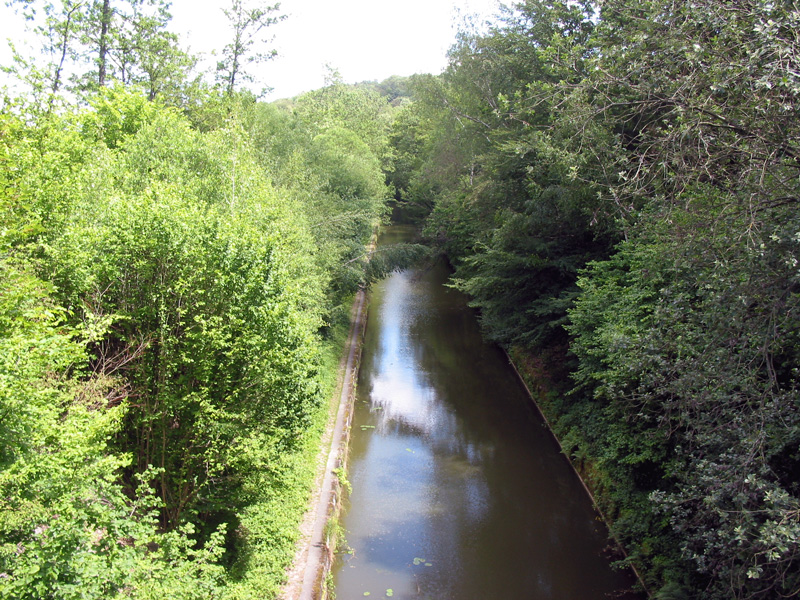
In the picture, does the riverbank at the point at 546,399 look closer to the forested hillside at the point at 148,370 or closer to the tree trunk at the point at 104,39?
the forested hillside at the point at 148,370

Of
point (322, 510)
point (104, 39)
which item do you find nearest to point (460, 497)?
point (322, 510)

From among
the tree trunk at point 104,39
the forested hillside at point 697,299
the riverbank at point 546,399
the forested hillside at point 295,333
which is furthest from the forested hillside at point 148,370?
the tree trunk at point 104,39

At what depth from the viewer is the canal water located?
12.9 meters

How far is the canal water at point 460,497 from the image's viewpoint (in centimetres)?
1288

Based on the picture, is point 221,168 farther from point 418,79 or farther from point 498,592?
point 418,79

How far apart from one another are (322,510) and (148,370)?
576 cm

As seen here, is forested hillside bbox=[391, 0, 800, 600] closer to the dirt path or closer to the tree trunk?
the dirt path

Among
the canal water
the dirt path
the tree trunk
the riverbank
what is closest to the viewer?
the dirt path

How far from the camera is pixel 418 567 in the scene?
13164 mm

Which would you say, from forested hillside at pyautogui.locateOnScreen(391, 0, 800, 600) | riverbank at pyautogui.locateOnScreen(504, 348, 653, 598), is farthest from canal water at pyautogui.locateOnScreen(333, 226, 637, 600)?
forested hillside at pyautogui.locateOnScreen(391, 0, 800, 600)

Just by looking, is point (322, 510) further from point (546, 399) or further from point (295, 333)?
point (546, 399)

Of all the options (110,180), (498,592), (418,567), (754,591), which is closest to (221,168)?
(110,180)

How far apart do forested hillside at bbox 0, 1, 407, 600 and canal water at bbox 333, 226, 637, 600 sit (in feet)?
6.54

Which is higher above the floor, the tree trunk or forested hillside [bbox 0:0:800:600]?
the tree trunk
